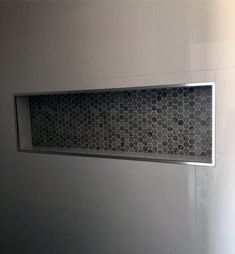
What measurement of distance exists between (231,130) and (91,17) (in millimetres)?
643

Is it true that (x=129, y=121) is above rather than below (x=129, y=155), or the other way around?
above

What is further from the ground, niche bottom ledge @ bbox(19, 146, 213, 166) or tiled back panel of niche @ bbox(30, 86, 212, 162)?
tiled back panel of niche @ bbox(30, 86, 212, 162)

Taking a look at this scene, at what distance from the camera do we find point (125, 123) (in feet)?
3.44

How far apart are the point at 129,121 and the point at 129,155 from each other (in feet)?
0.44

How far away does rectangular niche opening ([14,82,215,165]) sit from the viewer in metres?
0.89

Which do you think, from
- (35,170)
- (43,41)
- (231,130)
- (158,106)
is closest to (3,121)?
(35,170)

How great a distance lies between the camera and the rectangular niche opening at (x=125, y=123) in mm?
895

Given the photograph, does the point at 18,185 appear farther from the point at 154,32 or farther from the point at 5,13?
the point at 154,32

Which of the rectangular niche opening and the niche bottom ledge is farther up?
the rectangular niche opening

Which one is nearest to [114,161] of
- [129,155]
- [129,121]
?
[129,155]

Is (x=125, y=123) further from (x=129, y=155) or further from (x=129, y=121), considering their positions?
(x=129, y=155)

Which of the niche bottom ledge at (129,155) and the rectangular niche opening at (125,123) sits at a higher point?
the rectangular niche opening at (125,123)

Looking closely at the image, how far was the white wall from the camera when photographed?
0.80 metres

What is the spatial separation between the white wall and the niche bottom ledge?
0.8 inches
